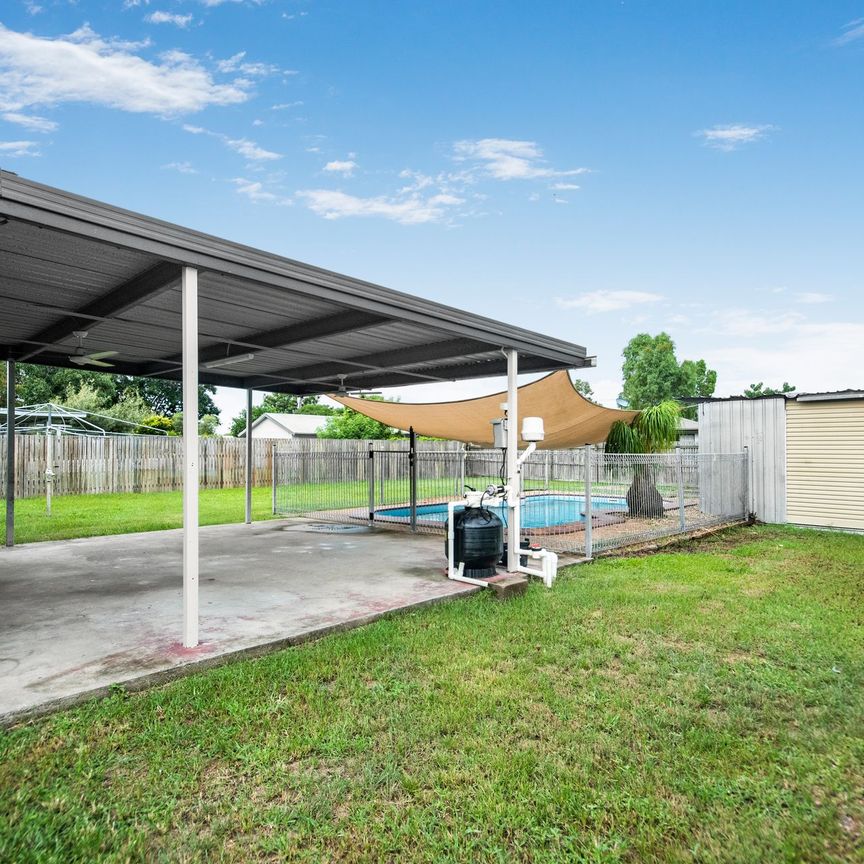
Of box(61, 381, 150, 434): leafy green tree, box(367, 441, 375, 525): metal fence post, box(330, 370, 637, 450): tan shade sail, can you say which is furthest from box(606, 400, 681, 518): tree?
box(61, 381, 150, 434): leafy green tree

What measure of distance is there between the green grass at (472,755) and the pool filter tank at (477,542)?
137 cm

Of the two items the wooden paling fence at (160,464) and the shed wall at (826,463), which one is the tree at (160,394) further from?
the shed wall at (826,463)

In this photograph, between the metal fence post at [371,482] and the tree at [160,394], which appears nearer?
the metal fence post at [371,482]

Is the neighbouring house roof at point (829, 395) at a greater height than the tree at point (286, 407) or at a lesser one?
lesser

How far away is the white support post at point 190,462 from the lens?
3676 mm

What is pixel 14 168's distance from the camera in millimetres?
2857

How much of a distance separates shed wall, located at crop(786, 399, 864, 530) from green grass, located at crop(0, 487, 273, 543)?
948cm

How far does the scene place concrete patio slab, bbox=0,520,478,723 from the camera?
340 centimetres

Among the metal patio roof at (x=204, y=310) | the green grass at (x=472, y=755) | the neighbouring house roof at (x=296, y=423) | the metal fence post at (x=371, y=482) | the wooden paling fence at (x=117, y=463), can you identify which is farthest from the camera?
the neighbouring house roof at (x=296, y=423)

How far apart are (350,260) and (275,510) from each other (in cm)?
1042

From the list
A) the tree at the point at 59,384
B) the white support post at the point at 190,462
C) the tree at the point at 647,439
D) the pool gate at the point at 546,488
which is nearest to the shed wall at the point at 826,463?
the pool gate at the point at 546,488

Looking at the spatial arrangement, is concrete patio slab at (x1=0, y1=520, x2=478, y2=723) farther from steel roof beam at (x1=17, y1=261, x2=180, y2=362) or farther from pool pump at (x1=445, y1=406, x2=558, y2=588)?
steel roof beam at (x1=17, y1=261, x2=180, y2=362)

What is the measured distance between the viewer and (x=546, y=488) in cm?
958

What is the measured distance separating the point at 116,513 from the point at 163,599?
746 cm
